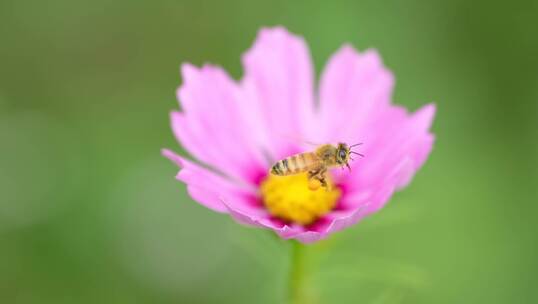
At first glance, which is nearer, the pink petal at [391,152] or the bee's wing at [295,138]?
the pink petal at [391,152]

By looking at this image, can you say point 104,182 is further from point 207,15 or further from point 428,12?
point 428,12

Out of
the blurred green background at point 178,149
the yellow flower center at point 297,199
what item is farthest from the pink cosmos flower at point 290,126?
the blurred green background at point 178,149

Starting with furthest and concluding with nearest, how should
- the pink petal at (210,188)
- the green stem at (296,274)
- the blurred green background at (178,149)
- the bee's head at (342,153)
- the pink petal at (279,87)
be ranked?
the blurred green background at (178,149) → the pink petal at (279,87) → the bee's head at (342,153) → the green stem at (296,274) → the pink petal at (210,188)

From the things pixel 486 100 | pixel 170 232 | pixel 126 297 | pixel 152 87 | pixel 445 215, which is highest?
pixel 486 100

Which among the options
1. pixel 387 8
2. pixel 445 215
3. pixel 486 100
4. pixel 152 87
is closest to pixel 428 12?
pixel 387 8

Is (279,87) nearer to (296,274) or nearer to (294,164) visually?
(294,164)

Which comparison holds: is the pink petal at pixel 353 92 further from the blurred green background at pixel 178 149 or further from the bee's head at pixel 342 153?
the blurred green background at pixel 178 149

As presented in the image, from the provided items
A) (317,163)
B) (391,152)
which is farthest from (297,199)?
(391,152)
